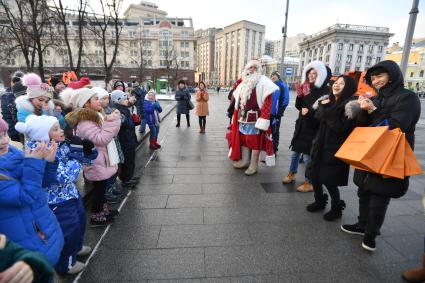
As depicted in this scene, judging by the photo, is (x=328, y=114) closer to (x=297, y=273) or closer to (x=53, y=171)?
(x=297, y=273)

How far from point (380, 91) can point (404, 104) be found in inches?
11.6

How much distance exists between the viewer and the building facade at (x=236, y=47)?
3952 inches

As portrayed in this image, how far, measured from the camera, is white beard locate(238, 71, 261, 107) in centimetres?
451

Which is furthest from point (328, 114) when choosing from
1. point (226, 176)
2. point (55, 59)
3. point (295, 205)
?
point (55, 59)

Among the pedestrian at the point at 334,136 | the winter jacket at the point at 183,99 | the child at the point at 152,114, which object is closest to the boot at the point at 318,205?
the pedestrian at the point at 334,136

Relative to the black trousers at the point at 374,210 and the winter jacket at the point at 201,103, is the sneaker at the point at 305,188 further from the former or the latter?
the winter jacket at the point at 201,103

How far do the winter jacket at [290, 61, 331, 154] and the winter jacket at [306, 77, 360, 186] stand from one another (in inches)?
24.0

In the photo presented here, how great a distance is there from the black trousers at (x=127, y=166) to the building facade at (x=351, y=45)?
7963 cm

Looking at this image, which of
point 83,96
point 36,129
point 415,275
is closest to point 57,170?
point 36,129

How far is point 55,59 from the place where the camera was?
55.4 m

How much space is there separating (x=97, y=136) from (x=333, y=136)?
8.70ft

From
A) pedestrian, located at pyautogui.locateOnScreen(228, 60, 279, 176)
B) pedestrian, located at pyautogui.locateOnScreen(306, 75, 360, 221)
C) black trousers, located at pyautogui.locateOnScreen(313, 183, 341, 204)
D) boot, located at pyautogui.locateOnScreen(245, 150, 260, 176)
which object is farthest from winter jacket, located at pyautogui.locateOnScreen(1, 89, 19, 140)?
black trousers, located at pyautogui.locateOnScreen(313, 183, 341, 204)

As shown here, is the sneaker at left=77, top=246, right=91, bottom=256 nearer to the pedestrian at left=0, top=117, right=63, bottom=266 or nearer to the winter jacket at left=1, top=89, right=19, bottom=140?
the pedestrian at left=0, top=117, right=63, bottom=266

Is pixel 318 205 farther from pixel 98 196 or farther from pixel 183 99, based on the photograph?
pixel 183 99
